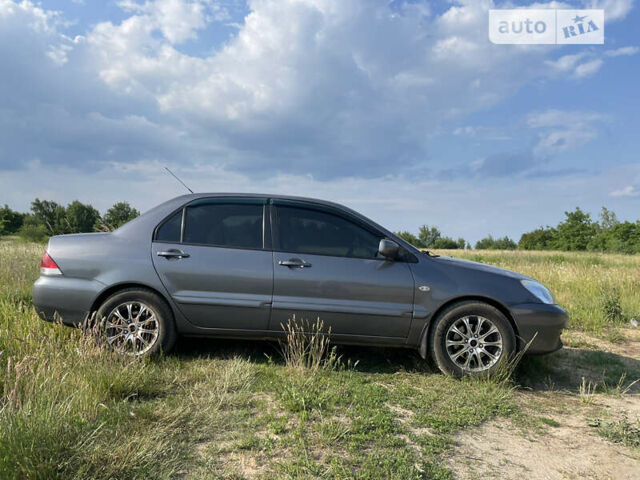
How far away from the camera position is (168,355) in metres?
4.26

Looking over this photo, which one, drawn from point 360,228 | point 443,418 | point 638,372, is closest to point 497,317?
point 443,418

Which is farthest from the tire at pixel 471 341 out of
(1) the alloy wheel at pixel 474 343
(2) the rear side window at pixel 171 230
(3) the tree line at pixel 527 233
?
(3) the tree line at pixel 527 233

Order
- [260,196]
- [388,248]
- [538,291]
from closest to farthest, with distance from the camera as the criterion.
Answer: [388,248] < [538,291] < [260,196]

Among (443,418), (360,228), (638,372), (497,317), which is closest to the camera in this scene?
(443,418)

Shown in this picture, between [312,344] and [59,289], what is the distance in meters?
2.60

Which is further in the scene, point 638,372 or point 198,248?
point 638,372

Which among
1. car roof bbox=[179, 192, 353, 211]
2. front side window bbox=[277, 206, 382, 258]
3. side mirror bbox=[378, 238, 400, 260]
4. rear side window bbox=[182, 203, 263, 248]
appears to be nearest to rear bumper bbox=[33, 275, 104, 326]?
rear side window bbox=[182, 203, 263, 248]

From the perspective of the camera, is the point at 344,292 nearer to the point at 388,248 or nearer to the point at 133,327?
the point at 388,248

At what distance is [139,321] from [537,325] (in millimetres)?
3978

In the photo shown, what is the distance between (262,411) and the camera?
323 centimetres

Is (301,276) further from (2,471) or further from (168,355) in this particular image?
(2,471)

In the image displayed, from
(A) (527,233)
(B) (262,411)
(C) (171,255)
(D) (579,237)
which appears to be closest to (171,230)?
(C) (171,255)

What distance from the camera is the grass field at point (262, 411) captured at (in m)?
2.41

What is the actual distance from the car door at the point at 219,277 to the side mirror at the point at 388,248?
1.11m
